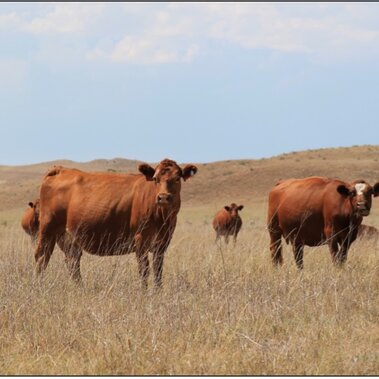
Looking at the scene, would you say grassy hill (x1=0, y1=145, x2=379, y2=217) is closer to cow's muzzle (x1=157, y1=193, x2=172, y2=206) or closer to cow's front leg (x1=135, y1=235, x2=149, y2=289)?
cow's front leg (x1=135, y1=235, x2=149, y2=289)

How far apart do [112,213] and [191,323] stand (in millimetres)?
3526

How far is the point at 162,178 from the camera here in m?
9.50

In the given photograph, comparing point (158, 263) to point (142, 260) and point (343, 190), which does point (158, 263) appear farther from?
point (343, 190)

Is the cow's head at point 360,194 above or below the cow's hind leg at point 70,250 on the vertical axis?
above

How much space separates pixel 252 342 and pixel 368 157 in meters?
65.6

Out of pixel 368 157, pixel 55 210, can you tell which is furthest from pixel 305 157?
pixel 55 210

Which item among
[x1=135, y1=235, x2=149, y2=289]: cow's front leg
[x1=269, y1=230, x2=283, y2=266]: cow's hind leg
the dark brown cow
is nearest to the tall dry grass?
[x1=135, y1=235, x2=149, y2=289]: cow's front leg

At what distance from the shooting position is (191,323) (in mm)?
7160

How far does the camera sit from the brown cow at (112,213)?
Result: 380 inches

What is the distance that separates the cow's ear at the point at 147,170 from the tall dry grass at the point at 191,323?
1.07 metres

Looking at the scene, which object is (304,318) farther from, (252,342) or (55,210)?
(55,210)

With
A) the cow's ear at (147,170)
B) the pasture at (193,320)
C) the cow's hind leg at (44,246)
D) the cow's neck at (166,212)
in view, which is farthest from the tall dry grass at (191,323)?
the cow's hind leg at (44,246)

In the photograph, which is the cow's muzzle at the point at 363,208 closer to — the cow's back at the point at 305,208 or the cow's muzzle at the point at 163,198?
the cow's back at the point at 305,208

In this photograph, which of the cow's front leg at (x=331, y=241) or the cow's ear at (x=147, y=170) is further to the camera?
the cow's front leg at (x=331, y=241)
